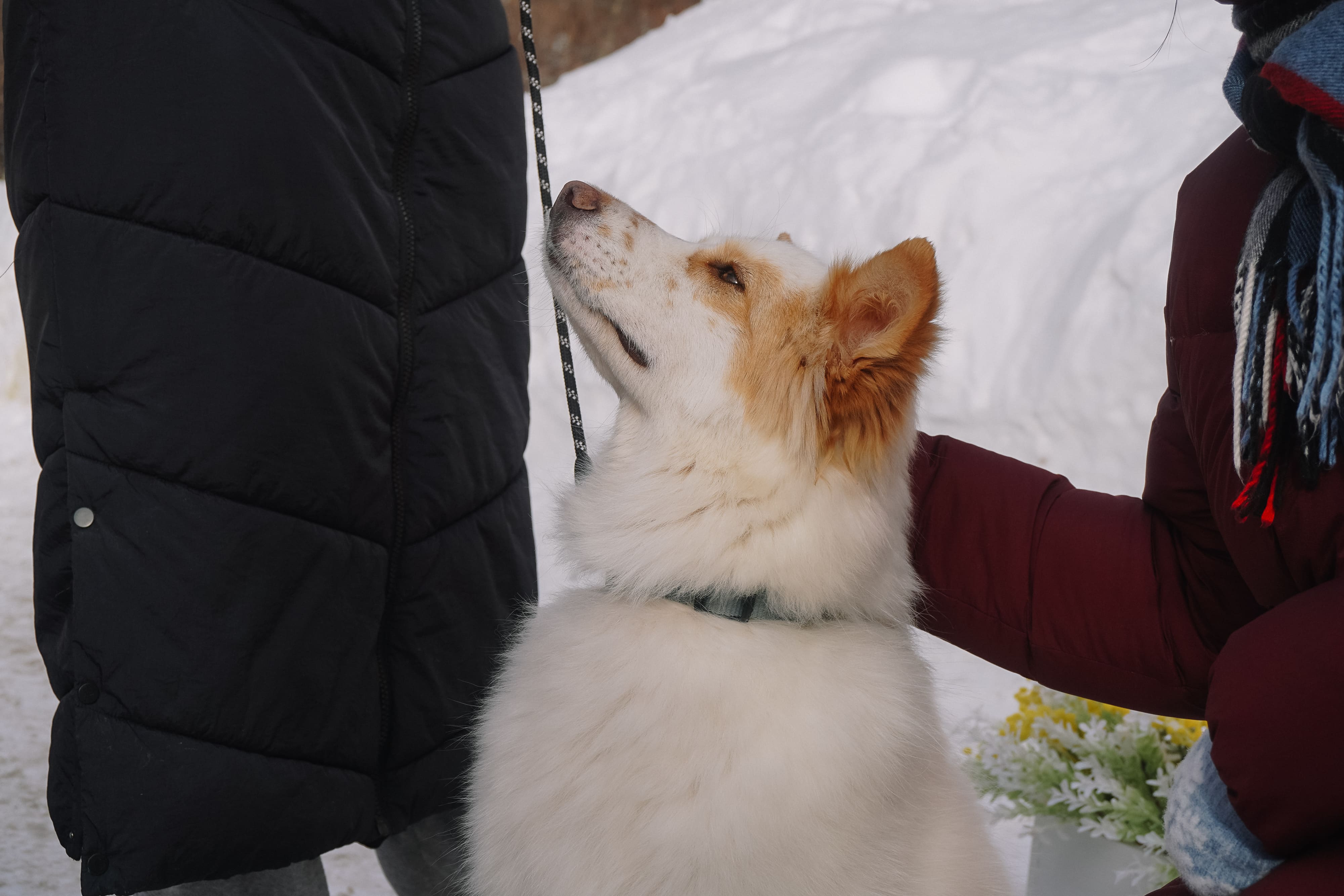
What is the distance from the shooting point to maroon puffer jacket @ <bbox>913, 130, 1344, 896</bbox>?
1.10 meters

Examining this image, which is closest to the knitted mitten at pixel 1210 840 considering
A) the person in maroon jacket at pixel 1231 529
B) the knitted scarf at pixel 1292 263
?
the person in maroon jacket at pixel 1231 529

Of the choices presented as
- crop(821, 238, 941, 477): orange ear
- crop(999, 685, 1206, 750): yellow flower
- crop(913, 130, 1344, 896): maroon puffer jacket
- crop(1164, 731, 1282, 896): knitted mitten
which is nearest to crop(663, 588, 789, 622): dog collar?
crop(821, 238, 941, 477): orange ear

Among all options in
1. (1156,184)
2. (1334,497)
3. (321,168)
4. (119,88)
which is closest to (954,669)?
(1156,184)

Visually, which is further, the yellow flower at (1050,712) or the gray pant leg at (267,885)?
the yellow flower at (1050,712)

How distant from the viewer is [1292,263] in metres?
1.15

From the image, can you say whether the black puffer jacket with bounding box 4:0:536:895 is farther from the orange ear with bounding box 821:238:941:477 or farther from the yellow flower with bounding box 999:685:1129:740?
the yellow flower with bounding box 999:685:1129:740

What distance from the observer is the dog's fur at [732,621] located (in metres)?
1.45

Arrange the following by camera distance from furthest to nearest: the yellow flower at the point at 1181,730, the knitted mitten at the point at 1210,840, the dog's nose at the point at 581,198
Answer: the yellow flower at the point at 1181,730 < the dog's nose at the point at 581,198 < the knitted mitten at the point at 1210,840

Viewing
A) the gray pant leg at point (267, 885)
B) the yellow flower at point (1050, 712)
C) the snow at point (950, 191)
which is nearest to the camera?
the gray pant leg at point (267, 885)

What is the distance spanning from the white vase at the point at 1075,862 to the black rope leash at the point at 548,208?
145 cm

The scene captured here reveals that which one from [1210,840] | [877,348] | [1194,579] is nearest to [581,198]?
[877,348]

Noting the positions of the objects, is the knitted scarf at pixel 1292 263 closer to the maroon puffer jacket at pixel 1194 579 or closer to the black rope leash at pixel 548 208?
the maroon puffer jacket at pixel 1194 579

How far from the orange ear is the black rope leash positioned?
510 millimetres

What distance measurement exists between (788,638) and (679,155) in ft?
15.0
